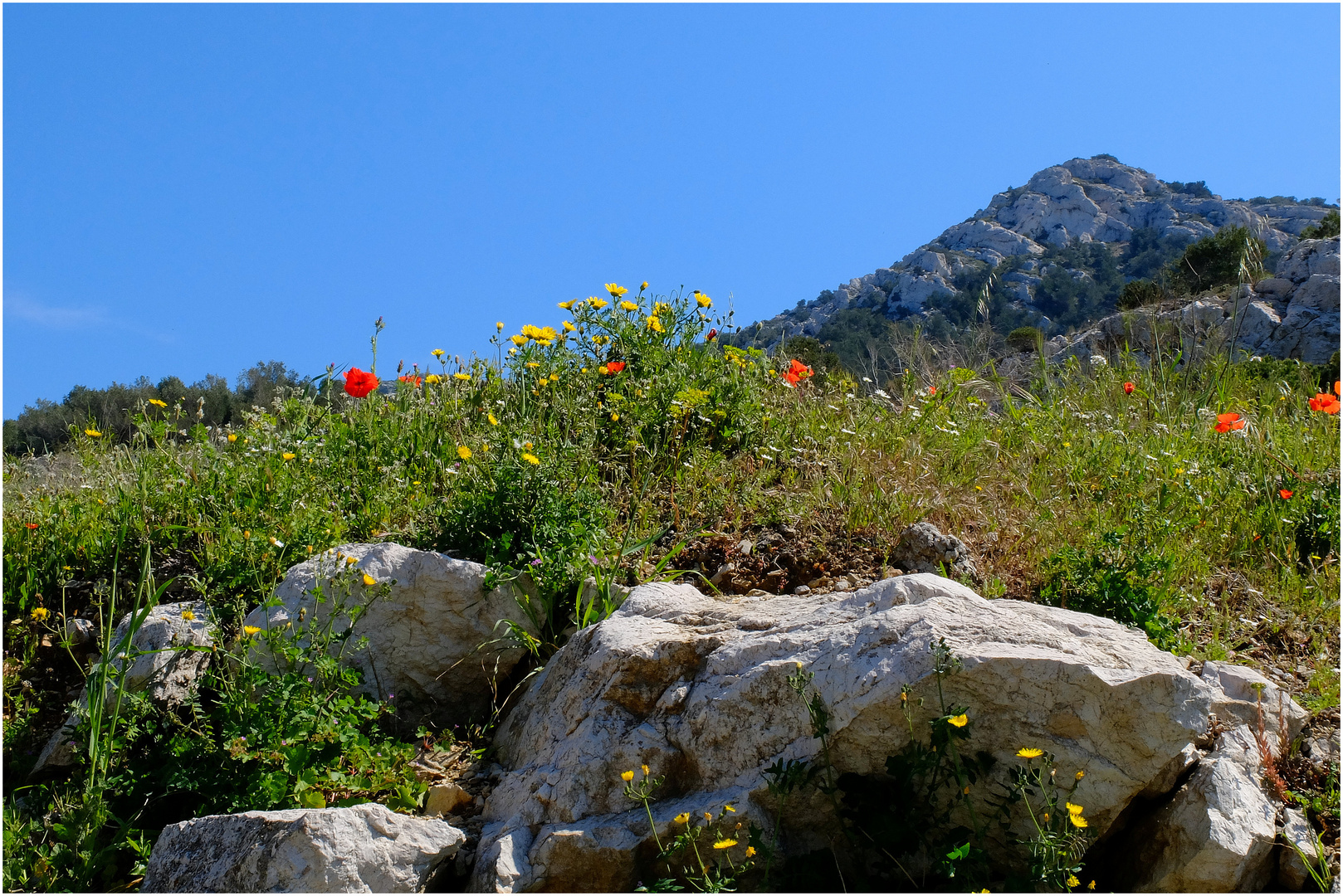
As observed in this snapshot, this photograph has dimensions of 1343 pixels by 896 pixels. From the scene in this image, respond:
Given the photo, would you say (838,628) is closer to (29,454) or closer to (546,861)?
(546,861)

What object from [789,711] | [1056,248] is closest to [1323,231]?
[789,711]

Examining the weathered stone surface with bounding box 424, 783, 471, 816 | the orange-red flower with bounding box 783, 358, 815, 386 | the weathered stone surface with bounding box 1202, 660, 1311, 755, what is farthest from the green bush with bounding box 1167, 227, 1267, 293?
the weathered stone surface with bounding box 424, 783, 471, 816

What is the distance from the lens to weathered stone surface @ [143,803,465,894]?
240cm

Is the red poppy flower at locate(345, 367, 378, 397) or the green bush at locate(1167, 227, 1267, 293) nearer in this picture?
the red poppy flower at locate(345, 367, 378, 397)

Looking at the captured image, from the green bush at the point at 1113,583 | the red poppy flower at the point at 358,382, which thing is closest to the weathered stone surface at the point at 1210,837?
the green bush at the point at 1113,583

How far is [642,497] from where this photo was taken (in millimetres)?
4414

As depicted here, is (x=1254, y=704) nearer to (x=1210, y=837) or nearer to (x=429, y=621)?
(x=1210, y=837)

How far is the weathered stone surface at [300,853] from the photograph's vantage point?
240 cm

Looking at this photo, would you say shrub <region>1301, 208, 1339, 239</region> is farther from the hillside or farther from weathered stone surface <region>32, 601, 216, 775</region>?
weathered stone surface <region>32, 601, 216, 775</region>

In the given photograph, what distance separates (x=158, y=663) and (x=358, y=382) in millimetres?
1806

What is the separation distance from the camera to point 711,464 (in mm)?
4664

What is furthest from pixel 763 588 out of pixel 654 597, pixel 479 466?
pixel 479 466

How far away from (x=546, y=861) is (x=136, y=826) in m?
1.56

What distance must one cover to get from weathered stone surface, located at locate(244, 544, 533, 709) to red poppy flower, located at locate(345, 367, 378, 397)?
1.27 meters
